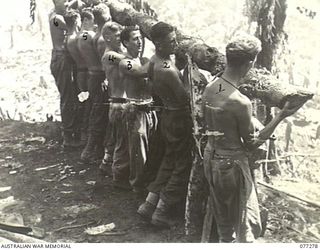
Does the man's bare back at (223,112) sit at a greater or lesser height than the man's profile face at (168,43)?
lesser

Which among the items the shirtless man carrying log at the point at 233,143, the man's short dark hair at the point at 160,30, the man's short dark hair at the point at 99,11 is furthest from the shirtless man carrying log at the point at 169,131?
the man's short dark hair at the point at 99,11

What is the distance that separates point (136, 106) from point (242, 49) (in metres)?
1.90

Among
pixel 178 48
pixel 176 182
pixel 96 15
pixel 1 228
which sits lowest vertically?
pixel 1 228

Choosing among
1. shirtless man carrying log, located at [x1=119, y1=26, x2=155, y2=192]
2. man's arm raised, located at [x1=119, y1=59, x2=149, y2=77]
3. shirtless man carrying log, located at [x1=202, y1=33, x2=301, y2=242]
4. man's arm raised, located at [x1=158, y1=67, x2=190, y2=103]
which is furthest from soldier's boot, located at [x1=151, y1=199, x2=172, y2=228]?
man's arm raised, located at [x1=119, y1=59, x2=149, y2=77]

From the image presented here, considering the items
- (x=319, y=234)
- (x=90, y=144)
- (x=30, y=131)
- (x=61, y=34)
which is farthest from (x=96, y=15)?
(x=319, y=234)

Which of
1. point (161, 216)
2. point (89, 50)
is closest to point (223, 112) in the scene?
point (161, 216)

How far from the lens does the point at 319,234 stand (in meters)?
4.80

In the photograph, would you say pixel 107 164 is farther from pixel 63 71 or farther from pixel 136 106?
pixel 63 71

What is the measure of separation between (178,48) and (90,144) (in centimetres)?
197

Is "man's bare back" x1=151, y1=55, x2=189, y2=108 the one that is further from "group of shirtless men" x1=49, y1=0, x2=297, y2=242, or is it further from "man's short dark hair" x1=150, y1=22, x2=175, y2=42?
"man's short dark hair" x1=150, y1=22, x2=175, y2=42

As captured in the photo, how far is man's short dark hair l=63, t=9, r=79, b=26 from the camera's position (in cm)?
684

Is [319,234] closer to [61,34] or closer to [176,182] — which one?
[176,182]

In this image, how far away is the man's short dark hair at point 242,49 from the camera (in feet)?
11.8

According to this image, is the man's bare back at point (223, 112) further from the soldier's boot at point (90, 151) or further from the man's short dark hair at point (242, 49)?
the soldier's boot at point (90, 151)
